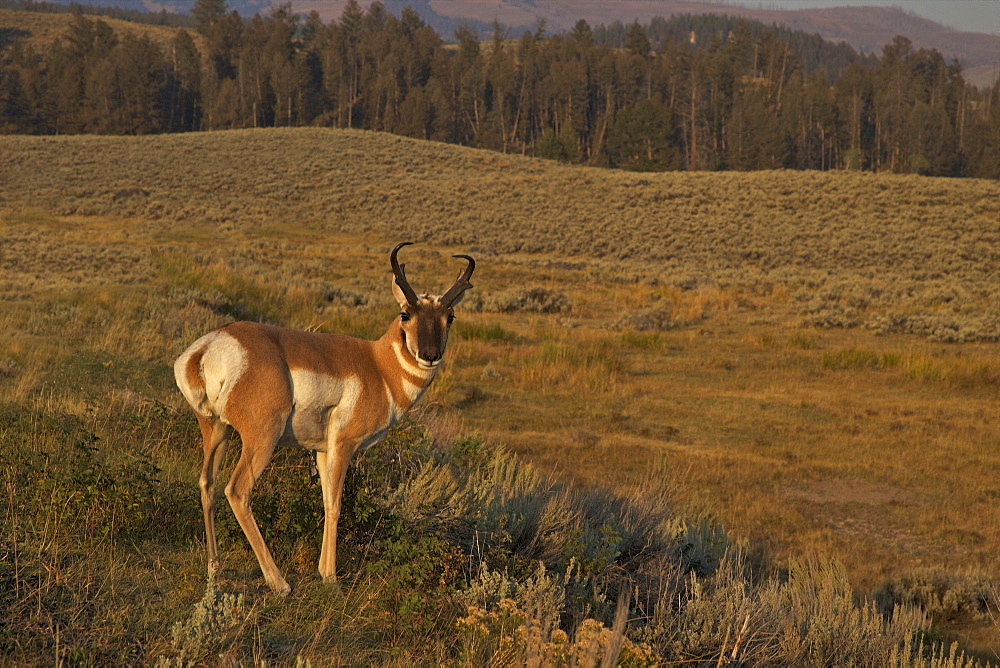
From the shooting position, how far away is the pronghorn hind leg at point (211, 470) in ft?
16.3

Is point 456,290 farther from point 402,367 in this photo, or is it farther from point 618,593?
point 618,593

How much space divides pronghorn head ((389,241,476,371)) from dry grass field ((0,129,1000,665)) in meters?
1.82

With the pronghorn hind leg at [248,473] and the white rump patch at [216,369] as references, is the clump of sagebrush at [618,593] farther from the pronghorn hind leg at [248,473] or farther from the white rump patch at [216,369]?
the white rump patch at [216,369]

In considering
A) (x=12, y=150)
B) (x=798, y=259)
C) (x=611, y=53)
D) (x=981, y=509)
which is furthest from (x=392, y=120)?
(x=981, y=509)

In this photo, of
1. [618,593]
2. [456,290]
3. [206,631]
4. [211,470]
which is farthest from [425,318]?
[618,593]

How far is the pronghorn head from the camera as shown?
15.7 feet

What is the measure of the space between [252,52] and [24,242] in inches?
3365

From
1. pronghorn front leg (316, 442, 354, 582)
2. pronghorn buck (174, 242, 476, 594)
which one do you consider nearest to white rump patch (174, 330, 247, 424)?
pronghorn buck (174, 242, 476, 594)

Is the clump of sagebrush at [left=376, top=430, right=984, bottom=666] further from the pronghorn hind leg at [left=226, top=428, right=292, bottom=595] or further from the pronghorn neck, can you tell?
the pronghorn hind leg at [left=226, top=428, right=292, bottom=595]

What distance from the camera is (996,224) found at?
4484 centimetres

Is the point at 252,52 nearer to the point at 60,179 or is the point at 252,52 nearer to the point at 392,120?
the point at 392,120

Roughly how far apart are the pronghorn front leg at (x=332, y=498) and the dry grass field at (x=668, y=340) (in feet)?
2.59

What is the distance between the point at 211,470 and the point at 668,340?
16.2 m

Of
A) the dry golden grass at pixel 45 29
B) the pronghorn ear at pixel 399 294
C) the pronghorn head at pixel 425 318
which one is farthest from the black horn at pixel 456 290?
the dry golden grass at pixel 45 29
